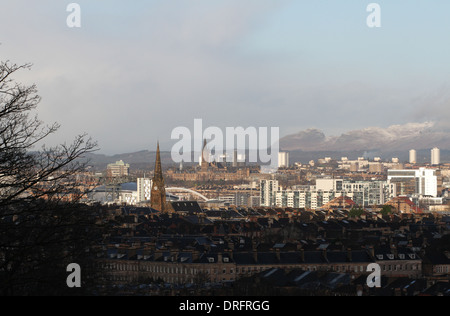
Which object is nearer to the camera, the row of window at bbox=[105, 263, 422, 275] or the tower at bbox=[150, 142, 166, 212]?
the row of window at bbox=[105, 263, 422, 275]

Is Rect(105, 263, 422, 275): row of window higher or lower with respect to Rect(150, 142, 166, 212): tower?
lower

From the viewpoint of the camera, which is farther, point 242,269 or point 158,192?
point 158,192

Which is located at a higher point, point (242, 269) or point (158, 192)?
point (158, 192)

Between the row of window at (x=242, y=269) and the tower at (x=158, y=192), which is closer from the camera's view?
the row of window at (x=242, y=269)

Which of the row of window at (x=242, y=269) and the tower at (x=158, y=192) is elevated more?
the tower at (x=158, y=192)
